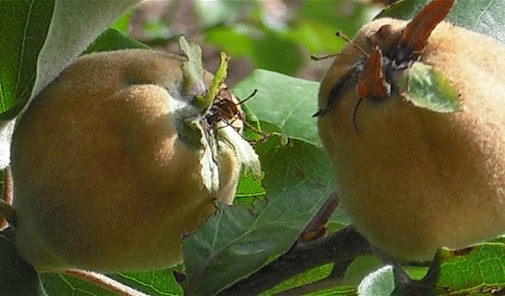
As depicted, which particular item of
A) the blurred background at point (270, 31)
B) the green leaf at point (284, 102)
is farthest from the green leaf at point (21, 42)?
the blurred background at point (270, 31)

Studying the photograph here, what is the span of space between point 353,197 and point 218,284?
22 centimetres

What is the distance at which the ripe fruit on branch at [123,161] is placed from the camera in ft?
3.29

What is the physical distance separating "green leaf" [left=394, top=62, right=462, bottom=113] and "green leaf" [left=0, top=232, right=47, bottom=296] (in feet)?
1.46

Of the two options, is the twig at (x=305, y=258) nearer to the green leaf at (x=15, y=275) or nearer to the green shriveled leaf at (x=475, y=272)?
the green shriveled leaf at (x=475, y=272)

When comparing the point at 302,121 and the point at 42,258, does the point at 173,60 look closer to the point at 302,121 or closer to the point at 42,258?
the point at 42,258

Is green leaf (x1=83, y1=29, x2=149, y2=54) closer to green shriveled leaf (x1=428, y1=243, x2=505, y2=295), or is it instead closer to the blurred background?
green shriveled leaf (x1=428, y1=243, x2=505, y2=295)

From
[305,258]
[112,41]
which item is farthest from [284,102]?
[305,258]

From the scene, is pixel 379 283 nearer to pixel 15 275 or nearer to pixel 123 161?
pixel 123 161

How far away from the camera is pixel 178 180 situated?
1.01m

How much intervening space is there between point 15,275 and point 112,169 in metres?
0.22

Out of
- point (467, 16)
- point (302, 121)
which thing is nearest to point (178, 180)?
point (467, 16)

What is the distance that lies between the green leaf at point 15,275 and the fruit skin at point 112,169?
0.22 ft

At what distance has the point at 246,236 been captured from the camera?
3.79 feet

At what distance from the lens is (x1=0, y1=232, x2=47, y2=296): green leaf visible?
1.13 m
